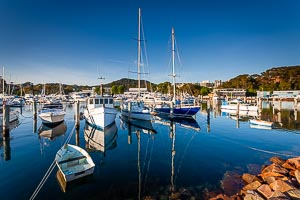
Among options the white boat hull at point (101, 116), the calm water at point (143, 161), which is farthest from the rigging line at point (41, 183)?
the white boat hull at point (101, 116)

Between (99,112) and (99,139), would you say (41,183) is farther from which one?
(99,112)

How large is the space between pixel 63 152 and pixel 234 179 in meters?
10.0

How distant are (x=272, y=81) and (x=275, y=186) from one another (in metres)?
135

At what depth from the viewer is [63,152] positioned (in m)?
10.6

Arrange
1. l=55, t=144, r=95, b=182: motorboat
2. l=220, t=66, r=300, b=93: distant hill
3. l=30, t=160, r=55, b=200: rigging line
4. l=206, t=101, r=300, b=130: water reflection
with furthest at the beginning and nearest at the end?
l=220, t=66, r=300, b=93: distant hill, l=206, t=101, r=300, b=130: water reflection, l=55, t=144, r=95, b=182: motorboat, l=30, t=160, r=55, b=200: rigging line

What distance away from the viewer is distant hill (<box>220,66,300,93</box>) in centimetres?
10031

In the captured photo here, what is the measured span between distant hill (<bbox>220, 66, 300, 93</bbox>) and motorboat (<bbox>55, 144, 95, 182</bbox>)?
377ft

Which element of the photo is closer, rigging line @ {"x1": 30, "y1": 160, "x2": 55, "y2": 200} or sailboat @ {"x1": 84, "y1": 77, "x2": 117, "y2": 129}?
rigging line @ {"x1": 30, "y1": 160, "x2": 55, "y2": 200}

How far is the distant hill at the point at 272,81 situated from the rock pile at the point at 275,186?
360 ft

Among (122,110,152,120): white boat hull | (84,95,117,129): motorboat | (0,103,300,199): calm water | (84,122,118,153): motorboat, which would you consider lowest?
(0,103,300,199): calm water

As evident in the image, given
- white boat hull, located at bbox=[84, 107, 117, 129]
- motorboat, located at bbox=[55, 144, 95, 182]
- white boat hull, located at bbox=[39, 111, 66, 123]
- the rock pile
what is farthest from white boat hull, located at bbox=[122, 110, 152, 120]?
the rock pile

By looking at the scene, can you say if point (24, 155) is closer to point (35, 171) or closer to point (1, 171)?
point (1, 171)

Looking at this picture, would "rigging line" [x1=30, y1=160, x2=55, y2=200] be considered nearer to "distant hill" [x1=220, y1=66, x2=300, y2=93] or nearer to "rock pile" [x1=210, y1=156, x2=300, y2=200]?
"rock pile" [x1=210, y1=156, x2=300, y2=200]

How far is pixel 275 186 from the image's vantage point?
23.7 ft
